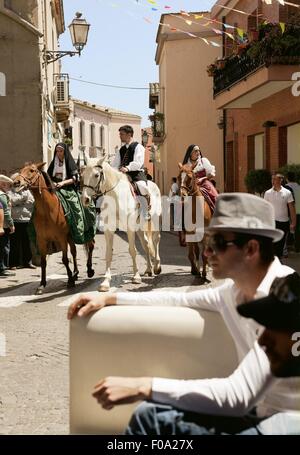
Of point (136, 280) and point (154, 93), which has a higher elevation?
point (154, 93)

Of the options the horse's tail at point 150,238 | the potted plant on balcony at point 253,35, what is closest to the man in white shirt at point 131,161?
the horse's tail at point 150,238

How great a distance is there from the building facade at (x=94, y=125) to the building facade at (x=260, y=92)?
35.0 metres

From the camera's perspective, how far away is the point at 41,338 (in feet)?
24.6

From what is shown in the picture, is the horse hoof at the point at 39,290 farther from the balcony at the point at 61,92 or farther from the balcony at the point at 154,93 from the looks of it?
the balcony at the point at 154,93

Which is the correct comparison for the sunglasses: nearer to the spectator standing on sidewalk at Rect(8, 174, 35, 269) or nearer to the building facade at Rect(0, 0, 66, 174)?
the spectator standing on sidewalk at Rect(8, 174, 35, 269)

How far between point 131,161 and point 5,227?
2.81 m

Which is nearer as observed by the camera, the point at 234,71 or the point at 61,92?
the point at 234,71

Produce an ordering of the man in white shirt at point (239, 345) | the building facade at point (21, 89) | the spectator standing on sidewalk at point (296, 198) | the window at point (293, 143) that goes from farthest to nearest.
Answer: the window at point (293, 143) < the building facade at point (21, 89) < the spectator standing on sidewalk at point (296, 198) < the man in white shirt at point (239, 345)

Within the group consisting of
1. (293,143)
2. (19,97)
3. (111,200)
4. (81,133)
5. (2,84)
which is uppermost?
(81,133)

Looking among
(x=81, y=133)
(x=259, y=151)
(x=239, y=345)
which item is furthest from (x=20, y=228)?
(x=81, y=133)

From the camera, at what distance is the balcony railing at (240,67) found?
1716 cm

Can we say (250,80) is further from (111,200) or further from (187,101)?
(187,101)

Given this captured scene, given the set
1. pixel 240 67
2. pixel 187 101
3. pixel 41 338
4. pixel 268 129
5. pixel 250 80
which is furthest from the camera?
pixel 187 101

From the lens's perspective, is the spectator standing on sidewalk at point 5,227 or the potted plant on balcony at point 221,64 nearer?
the spectator standing on sidewalk at point 5,227
